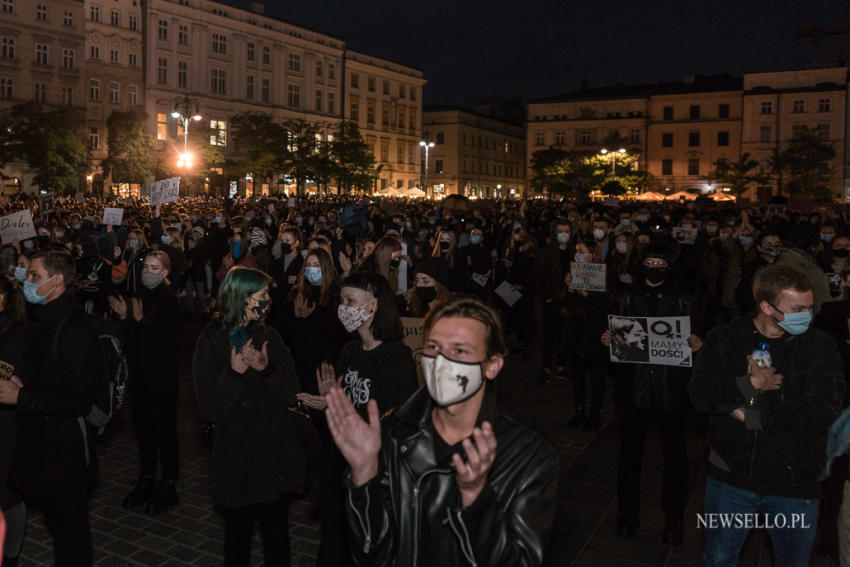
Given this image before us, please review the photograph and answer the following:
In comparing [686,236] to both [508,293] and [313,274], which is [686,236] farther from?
[313,274]

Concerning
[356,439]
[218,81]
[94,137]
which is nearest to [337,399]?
[356,439]

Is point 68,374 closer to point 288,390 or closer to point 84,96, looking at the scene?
point 288,390

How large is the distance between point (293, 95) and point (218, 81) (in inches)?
372

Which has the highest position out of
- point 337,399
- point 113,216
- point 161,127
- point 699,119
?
point 699,119

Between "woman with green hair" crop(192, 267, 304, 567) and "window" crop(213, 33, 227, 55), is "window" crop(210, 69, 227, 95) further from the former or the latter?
"woman with green hair" crop(192, 267, 304, 567)

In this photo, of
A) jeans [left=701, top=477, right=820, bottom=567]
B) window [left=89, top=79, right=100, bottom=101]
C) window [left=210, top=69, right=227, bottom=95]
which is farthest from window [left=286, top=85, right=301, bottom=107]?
jeans [left=701, top=477, right=820, bottom=567]

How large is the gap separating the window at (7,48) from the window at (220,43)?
17240 mm

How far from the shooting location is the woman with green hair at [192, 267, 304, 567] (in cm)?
386

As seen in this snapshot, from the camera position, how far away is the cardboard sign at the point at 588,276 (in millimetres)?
7848

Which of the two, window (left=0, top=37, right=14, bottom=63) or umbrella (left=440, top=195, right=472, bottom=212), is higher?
window (left=0, top=37, right=14, bottom=63)

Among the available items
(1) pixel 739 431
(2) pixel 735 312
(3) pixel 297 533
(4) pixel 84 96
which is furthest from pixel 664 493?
(4) pixel 84 96

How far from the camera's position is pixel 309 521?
5656 mm

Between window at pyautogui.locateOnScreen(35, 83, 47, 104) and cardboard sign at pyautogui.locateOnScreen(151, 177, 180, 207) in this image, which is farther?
window at pyautogui.locateOnScreen(35, 83, 47, 104)

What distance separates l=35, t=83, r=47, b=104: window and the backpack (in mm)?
58761
